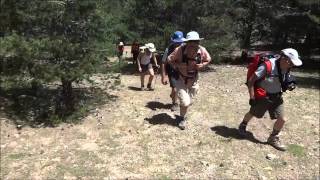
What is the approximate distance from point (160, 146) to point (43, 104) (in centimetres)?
375

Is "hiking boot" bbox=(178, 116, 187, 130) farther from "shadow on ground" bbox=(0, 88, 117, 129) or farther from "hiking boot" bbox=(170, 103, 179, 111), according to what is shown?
"shadow on ground" bbox=(0, 88, 117, 129)

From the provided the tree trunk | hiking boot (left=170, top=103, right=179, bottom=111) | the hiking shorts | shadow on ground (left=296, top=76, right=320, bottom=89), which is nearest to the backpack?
the hiking shorts

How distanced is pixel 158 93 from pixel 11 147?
459cm

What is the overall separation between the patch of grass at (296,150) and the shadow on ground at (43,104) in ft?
14.9

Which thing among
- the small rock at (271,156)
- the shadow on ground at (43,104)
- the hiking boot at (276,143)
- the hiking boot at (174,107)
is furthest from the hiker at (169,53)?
the shadow on ground at (43,104)

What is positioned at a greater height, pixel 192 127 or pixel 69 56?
pixel 69 56

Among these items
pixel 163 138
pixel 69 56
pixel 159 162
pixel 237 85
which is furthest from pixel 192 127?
pixel 237 85

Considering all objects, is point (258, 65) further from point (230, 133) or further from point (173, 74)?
point (230, 133)

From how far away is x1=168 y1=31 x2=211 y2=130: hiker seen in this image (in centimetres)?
862

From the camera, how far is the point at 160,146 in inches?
350

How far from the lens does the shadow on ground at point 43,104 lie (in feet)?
33.8

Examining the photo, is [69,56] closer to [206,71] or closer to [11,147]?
[11,147]

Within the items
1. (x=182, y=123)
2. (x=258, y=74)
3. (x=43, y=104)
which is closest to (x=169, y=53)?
(x=182, y=123)

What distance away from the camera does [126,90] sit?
43.0ft
